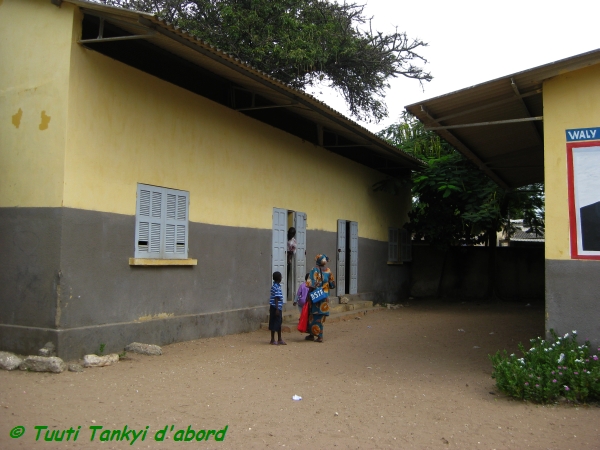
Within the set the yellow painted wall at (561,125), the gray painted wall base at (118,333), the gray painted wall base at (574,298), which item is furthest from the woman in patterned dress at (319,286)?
the yellow painted wall at (561,125)

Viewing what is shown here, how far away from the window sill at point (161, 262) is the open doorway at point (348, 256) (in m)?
5.78

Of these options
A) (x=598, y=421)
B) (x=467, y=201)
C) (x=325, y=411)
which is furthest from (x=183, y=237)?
(x=467, y=201)

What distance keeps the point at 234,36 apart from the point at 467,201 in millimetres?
7838

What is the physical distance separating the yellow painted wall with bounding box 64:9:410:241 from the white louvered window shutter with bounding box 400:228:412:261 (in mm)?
4688

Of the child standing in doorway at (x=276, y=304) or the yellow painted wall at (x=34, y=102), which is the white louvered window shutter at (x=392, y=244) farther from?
the yellow painted wall at (x=34, y=102)

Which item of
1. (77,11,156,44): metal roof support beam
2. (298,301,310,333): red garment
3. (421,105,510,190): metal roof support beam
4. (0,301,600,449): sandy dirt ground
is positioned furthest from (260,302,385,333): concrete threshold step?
(77,11,156,44): metal roof support beam

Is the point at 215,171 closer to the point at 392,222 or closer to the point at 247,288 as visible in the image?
the point at 247,288

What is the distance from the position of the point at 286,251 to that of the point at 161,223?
3.78 metres

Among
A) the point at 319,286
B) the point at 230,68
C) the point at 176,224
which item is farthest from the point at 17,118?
the point at 319,286

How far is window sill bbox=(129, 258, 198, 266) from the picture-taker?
27.3ft

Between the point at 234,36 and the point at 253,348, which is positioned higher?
the point at 234,36

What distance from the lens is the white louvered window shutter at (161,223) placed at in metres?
8.54

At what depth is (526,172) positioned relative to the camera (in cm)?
1212

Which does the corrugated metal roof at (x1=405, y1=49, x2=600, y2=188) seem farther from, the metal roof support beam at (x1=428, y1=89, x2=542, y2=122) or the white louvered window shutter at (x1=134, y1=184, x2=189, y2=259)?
the white louvered window shutter at (x1=134, y1=184, x2=189, y2=259)
